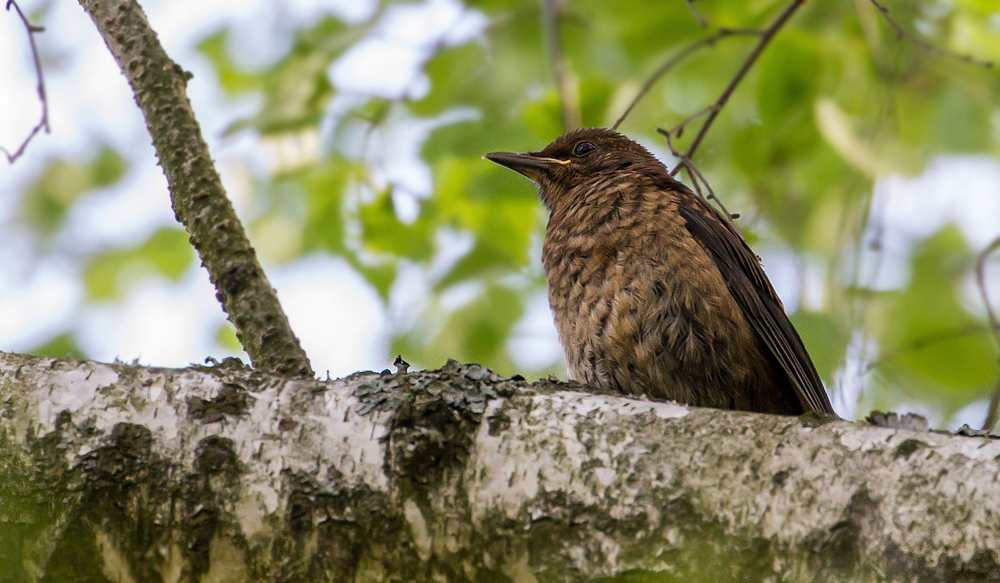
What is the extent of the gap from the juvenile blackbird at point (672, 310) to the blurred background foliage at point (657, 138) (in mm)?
487

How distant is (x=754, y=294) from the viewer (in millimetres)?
3197

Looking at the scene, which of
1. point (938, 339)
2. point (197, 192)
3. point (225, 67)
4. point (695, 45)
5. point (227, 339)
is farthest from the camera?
point (225, 67)

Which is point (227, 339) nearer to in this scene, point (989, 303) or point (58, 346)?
point (58, 346)

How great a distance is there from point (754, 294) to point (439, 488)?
6.04ft

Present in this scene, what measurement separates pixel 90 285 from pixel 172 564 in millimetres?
3943

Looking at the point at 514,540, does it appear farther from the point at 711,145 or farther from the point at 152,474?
the point at 711,145

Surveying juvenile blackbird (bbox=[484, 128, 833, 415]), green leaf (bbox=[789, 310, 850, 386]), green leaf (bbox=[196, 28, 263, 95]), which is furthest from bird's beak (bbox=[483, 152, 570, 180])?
green leaf (bbox=[196, 28, 263, 95])

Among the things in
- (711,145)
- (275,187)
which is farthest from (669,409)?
(275,187)

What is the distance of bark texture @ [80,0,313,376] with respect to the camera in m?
2.49

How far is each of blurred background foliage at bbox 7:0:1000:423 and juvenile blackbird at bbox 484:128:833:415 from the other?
49 cm

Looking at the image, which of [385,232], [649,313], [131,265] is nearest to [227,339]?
[131,265]

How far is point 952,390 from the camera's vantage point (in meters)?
3.73

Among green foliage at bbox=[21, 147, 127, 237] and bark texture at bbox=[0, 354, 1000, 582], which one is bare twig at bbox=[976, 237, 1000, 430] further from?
green foliage at bbox=[21, 147, 127, 237]

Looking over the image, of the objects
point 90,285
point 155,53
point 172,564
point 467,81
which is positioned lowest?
point 172,564
